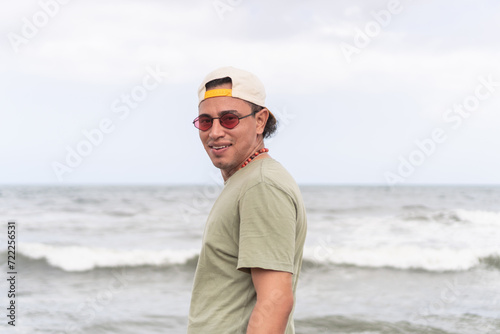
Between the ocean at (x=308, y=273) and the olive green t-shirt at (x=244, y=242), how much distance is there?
5.10 meters

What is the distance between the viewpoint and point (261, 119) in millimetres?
1811

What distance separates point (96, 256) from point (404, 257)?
6.83 m

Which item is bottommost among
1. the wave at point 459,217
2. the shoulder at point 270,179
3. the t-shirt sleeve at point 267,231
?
the t-shirt sleeve at point 267,231

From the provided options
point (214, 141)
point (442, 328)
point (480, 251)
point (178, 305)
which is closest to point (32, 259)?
point (178, 305)

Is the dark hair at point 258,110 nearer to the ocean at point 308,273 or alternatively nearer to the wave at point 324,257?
the ocean at point 308,273

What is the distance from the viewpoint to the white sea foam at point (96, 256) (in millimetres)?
11125

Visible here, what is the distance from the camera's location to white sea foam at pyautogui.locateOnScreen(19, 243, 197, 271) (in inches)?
438

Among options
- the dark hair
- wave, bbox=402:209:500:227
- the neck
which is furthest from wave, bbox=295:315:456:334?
wave, bbox=402:209:500:227

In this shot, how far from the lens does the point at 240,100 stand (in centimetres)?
172

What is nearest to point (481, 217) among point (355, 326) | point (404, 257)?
point (404, 257)

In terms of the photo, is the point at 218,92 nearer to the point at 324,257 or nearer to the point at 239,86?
the point at 239,86

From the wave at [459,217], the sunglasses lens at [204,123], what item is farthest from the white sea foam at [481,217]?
the sunglasses lens at [204,123]

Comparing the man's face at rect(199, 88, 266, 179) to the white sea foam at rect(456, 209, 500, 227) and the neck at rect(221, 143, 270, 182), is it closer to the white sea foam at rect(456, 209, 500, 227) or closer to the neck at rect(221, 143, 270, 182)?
the neck at rect(221, 143, 270, 182)

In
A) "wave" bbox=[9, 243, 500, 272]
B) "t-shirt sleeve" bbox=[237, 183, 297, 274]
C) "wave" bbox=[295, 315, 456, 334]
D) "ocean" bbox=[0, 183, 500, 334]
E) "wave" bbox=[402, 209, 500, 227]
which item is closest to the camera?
"t-shirt sleeve" bbox=[237, 183, 297, 274]
